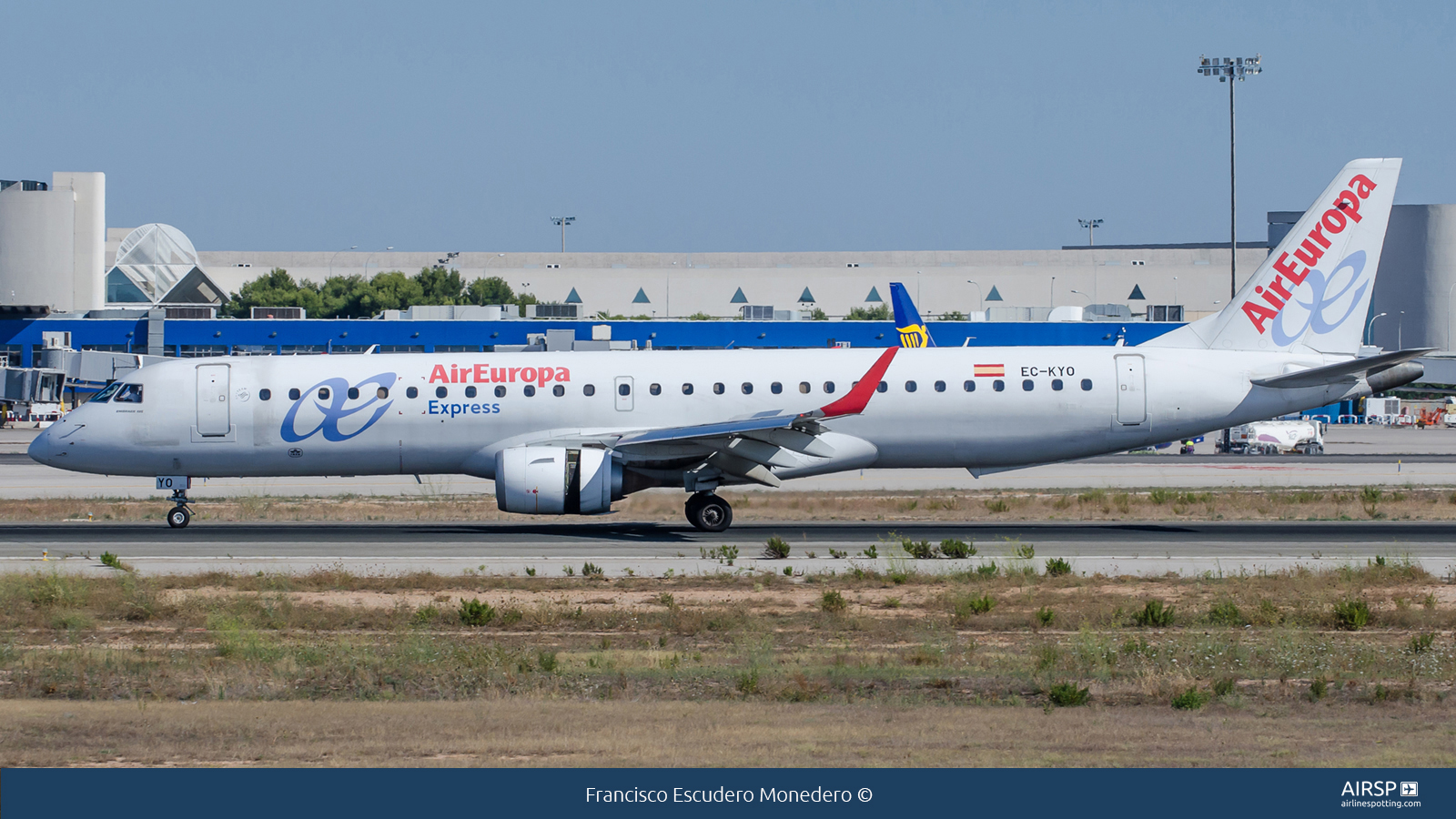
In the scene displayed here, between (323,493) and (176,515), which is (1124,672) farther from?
(323,493)

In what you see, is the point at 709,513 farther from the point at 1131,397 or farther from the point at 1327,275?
the point at 1327,275

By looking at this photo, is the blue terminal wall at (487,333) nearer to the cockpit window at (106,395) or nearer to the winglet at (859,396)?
the cockpit window at (106,395)

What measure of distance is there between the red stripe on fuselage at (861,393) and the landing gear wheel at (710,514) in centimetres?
321

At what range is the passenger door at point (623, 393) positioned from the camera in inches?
1205

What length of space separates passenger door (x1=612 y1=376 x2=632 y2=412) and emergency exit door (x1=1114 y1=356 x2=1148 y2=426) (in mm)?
11051

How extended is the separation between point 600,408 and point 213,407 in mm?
8657

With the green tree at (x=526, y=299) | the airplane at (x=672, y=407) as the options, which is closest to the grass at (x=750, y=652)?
the airplane at (x=672, y=407)

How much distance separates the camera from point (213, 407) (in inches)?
1205

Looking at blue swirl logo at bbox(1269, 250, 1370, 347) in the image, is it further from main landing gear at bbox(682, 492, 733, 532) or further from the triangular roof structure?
the triangular roof structure

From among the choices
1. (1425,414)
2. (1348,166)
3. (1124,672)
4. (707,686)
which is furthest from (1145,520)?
(1425,414)

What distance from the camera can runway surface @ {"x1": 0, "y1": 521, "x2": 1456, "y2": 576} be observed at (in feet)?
81.0

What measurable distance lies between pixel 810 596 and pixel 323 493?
26.6 m

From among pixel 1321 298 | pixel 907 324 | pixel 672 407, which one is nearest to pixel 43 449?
pixel 672 407

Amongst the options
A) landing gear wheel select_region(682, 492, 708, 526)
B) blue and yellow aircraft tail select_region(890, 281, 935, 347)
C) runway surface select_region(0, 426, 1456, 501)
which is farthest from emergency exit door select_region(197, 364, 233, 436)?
blue and yellow aircraft tail select_region(890, 281, 935, 347)
